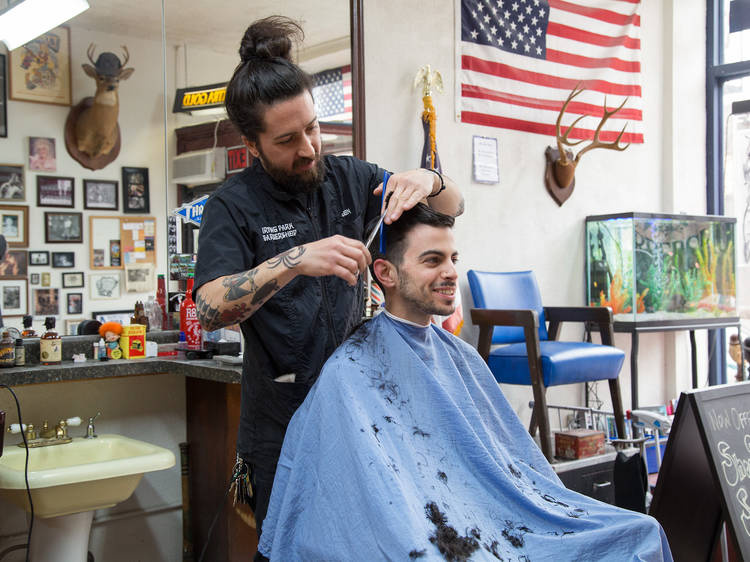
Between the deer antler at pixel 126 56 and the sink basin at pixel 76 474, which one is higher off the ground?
the deer antler at pixel 126 56

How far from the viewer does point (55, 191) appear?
2518 mm

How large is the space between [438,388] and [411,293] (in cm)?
21

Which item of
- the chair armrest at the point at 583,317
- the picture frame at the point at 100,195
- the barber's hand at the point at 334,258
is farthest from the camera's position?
the chair armrest at the point at 583,317

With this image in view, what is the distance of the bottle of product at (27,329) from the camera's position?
2.41 metres

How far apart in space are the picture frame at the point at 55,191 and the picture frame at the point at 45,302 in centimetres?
28

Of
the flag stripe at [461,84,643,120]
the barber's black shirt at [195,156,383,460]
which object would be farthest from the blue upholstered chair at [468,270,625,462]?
the barber's black shirt at [195,156,383,460]

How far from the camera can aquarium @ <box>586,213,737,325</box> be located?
426cm

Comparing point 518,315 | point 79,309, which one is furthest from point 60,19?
point 518,315

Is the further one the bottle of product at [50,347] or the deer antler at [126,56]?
the deer antler at [126,56]

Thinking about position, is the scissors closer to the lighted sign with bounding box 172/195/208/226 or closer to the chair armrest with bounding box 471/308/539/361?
A: the lighted sign with bounding box 172/195/208/226

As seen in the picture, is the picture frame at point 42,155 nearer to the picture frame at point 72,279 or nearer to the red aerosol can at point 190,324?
the picture frame at point 72,279

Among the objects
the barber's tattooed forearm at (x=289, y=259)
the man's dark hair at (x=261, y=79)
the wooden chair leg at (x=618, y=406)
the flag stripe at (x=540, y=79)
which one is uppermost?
the flag stripe at (x=540, y=79)

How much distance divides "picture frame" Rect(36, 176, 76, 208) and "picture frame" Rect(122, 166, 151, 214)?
17 centimetres

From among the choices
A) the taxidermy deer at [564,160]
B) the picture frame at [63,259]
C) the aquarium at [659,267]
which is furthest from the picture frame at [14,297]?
the aquarium at [659,267]
